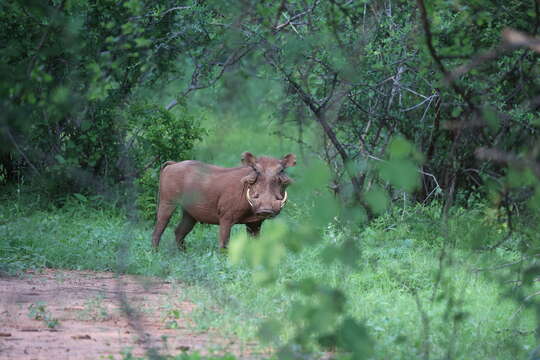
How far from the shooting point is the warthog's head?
924cm

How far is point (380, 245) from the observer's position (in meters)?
9.44

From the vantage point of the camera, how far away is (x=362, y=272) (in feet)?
25.9

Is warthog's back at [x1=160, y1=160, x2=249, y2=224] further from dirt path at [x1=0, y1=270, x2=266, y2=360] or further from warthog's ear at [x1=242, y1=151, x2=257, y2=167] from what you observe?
dirt path at [x1=0, y1=270, x2=266, y2=360]

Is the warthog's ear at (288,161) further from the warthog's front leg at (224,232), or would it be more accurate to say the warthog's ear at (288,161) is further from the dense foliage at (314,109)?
the warthog's front leg at (224,232)

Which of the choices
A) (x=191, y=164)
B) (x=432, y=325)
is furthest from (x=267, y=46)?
(x=432, y=325)

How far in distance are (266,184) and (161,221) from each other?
4.97ft

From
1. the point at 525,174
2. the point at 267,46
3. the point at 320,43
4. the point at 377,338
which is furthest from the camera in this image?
the point at 320,43

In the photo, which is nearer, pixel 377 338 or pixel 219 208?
pixel 377 338

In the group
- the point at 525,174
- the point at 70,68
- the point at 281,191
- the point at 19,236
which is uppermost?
the point at 525,174

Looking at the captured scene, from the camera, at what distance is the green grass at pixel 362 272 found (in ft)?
18.2

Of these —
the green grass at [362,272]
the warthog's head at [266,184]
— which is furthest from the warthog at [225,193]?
the green grass at [362,272]

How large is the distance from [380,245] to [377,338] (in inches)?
150

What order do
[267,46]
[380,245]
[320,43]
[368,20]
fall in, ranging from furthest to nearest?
[368,20]
[320,43]
[267,46]
[380,245]

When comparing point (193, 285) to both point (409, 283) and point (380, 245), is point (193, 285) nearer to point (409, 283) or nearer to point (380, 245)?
point (409, 283)
